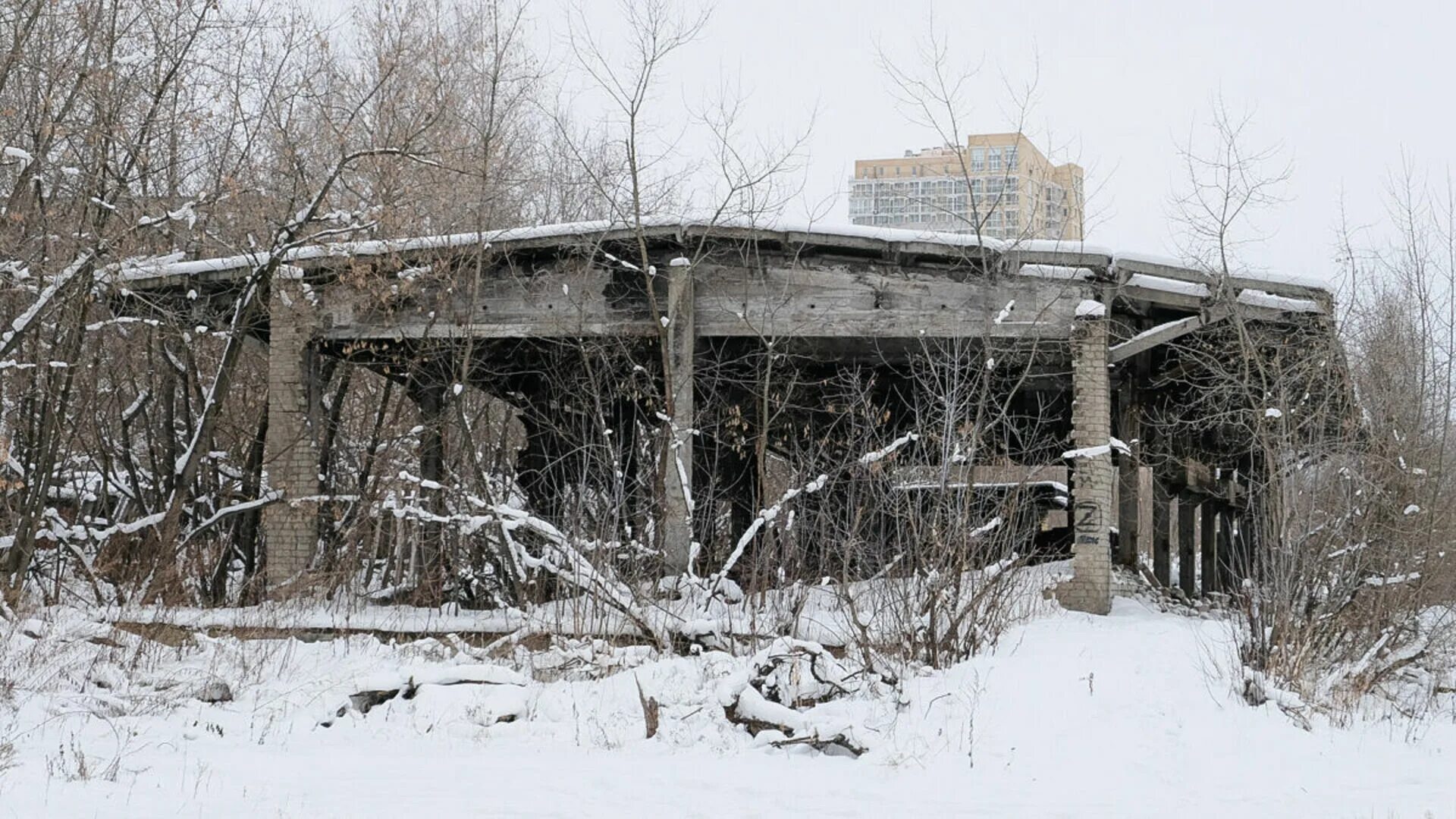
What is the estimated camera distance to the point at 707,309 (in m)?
14.5

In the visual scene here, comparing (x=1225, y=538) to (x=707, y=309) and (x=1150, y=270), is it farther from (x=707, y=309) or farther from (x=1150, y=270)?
(x=707, y=309)

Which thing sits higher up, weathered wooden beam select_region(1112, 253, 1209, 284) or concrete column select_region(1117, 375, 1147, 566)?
weathered wooden beam select_region(1112, 253, 1209, 284)

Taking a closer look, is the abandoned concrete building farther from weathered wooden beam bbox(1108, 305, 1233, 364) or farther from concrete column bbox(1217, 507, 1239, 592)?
concrete column bbox(1217, 507, 1239, 592)

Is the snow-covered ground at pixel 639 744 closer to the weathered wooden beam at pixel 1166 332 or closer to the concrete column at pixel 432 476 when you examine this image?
the concrete column at pixel 432 476

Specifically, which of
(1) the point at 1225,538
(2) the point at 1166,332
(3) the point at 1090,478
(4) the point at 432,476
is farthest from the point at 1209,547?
(4) the point at 432,476

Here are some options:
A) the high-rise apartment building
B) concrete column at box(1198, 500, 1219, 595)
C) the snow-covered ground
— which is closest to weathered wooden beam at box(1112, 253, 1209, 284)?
the high-rise apartment building

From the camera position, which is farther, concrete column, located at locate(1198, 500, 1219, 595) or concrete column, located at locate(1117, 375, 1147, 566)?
concrete column, located at locate(1198, 500, 1219, 595)

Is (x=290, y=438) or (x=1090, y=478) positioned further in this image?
(x=290, y=438)

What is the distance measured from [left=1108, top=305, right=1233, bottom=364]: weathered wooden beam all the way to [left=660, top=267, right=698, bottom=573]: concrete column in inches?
185

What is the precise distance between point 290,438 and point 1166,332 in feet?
33.0

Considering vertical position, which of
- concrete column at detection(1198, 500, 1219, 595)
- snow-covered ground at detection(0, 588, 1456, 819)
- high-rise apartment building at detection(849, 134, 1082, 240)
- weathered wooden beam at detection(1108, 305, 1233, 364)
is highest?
high-rise apartment building at detection(849, 134, 1082, 240)

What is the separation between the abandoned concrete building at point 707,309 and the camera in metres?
14.0

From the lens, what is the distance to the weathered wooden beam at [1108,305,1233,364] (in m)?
14.6

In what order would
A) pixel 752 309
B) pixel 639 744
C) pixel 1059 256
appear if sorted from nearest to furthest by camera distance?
pixel 639 744 → pixel 1059 256 → pixel 752 309
